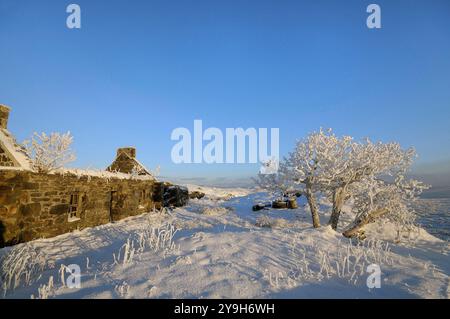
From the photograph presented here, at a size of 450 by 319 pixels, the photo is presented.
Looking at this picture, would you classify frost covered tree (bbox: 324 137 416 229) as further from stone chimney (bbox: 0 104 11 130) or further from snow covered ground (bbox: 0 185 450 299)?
stone chimney (bbox: 0 104 11 130)

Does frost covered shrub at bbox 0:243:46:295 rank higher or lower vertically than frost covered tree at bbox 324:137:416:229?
lower

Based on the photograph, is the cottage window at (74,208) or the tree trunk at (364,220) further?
the tree trunk at (364,220)

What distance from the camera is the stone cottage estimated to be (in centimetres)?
857

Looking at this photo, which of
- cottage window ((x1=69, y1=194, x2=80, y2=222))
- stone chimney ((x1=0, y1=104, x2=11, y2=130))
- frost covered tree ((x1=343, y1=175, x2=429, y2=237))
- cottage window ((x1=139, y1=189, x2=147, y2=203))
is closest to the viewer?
stone chimney ((x1=0, y1=104, x2=11, y2=130))

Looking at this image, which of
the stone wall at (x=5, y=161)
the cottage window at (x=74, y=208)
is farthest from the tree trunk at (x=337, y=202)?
the stone wall at (x=5, y=161)

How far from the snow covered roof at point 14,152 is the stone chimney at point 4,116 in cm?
63

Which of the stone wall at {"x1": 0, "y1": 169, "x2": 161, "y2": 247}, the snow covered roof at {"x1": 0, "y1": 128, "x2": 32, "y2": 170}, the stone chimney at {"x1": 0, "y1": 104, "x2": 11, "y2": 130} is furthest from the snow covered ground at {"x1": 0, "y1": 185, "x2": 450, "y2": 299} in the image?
the stone chimney at {"x1": 0, "y1": 104, "x2": 11, "y2": 130}

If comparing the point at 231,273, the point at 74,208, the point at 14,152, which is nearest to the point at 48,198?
the point at 74,208

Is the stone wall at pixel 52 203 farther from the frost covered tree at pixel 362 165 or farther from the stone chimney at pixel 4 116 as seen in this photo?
the frost covered tree at pixel 362 165

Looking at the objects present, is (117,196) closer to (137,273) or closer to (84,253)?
(84,253)

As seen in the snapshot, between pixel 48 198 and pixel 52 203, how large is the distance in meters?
0.29

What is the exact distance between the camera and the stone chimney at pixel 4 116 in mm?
10727

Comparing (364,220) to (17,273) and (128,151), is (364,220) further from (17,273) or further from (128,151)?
(128,151)

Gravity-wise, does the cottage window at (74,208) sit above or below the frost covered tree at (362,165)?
below
